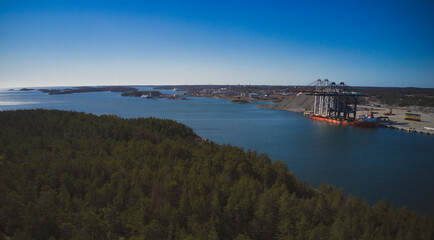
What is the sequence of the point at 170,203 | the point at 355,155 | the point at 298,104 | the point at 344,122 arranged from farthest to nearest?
the point at 298,104
the point at 344,122
the point at 355,155
the point at 170,203

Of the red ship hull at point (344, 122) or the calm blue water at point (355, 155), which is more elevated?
the red ship hull at point (344, 122)

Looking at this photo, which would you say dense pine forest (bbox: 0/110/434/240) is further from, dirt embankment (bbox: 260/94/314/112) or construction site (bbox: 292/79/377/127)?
dirt embankment (bbox: 260/94/314/112)

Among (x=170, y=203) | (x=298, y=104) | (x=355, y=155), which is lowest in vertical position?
(x=355, y=155)

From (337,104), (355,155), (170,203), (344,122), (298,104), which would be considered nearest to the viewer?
(170,203)

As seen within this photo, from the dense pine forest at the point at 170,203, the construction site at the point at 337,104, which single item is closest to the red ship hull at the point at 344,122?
the construction site at the point at 337,104

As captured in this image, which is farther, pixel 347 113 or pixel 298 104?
pixel 298 104

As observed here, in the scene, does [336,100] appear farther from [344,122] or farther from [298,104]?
[298,104]

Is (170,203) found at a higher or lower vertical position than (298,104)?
lower

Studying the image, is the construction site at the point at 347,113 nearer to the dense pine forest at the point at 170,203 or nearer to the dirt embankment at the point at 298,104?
the dirt embankment at the point at 298,104

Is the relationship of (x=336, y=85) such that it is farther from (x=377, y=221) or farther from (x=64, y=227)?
(x=64, y=227)

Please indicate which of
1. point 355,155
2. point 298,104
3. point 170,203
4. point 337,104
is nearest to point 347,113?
point 337,104
